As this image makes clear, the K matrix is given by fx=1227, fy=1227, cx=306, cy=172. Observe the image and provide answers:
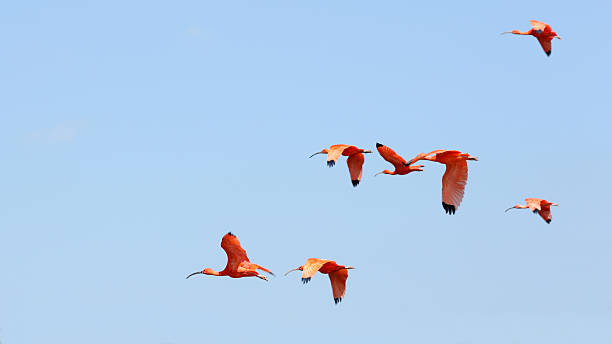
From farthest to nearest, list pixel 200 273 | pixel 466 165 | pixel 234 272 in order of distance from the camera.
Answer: pixel 200 273 < pixel 234 272 < pixel 466 165

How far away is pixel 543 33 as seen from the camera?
55812 millimetres

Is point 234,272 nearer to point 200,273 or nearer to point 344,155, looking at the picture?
point 200,273

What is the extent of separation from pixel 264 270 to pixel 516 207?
1253 centimetres

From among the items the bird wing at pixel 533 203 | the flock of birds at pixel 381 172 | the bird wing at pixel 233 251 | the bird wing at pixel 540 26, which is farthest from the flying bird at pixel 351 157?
the bird wing at pixel 540 26

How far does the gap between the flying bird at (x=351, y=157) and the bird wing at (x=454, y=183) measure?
5025mm

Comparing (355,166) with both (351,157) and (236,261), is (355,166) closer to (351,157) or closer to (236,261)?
(351,157)

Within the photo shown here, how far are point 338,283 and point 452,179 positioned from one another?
711cm

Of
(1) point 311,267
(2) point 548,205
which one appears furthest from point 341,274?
(2) point 548,205

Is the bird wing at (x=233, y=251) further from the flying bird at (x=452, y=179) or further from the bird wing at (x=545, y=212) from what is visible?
the bird wing at (x=545, y=212)

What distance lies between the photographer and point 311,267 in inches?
1906

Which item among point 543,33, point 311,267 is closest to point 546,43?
point 543,33

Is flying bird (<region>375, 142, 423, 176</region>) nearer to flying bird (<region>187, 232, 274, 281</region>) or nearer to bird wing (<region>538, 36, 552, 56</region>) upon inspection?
A: flying bird (<region>187, 232, 274, 281</region>)

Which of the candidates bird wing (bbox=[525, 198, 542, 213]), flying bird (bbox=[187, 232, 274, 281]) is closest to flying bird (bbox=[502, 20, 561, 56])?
bird wing (bbox=[525, 198, 542, 213])

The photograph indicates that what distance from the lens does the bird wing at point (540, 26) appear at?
2181 inches
